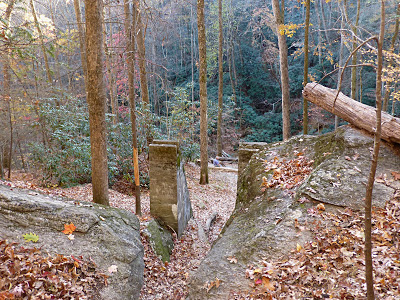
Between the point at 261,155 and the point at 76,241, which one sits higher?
the point at 261,155

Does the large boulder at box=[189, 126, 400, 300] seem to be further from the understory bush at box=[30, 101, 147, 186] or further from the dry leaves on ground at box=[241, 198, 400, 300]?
the understory bush at box=[30, 101, 147, 186]

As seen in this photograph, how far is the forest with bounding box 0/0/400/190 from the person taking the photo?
8000 mm

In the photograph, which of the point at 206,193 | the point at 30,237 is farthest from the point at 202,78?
the point at 30,237

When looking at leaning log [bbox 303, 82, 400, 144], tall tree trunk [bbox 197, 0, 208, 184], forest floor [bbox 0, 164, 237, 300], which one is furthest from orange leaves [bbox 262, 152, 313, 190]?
tall tree trunk [bbox 197, 0, 208, 184]

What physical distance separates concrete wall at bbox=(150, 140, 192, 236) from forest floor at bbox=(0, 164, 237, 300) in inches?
14.6

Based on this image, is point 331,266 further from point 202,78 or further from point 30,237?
point 202,78

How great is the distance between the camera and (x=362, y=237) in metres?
3.41

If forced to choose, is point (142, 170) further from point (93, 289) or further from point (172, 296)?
point (93, 289)

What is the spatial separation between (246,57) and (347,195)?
1068 inches

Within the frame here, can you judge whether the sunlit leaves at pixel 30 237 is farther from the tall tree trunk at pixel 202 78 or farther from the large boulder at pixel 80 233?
the tall tree trunk at pixel 202 78

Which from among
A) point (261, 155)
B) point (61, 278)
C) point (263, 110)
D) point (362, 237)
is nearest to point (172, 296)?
point (61, 278)

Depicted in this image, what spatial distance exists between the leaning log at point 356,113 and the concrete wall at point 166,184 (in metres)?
3.51

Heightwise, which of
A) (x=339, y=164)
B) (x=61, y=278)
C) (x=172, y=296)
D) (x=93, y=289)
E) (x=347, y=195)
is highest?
(x=339, y=164)

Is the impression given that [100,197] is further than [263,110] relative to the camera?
No
